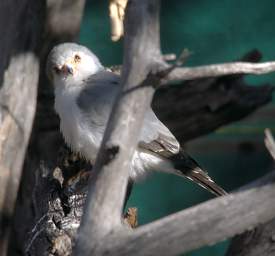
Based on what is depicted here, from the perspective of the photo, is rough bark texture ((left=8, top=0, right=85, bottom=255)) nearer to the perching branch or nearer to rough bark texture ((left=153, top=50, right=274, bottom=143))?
rough bark texture ((left=153, top=50, right=274, bottom=143))

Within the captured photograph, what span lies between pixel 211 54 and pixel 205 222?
9.74 ft

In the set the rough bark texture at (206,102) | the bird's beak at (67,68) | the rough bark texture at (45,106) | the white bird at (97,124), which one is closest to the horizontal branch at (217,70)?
the white bird at (97,124)

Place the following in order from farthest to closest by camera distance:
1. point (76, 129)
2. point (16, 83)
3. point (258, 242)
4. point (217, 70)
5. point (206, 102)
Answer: point (206, 102) → point (16, 83) → point (76, 129) → point (258, 242) → point (217, 70)

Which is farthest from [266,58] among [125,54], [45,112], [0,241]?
[125,54]

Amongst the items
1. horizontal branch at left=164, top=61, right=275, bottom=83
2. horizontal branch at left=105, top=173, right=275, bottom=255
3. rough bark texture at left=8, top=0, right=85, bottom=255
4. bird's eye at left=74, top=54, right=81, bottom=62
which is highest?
horizontal branch at left=164, top=61, right=275, bottom=83

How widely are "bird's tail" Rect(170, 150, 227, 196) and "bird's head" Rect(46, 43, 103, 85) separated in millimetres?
747

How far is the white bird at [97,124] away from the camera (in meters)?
4.22

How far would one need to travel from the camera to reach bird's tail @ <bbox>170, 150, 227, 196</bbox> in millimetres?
4082

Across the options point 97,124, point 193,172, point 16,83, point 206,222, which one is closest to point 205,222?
point 206,222

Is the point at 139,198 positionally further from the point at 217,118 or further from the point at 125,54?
the point at 125,54

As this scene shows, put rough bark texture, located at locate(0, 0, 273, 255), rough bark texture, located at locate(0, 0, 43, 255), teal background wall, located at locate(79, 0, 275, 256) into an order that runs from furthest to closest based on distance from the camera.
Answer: teal background wall, located at locate(79, 0, 275, 256)
rough bark texture, located at locate(0, 0, 43, 255)
rough bark texture, located at locate(0, 0, 273, 255)

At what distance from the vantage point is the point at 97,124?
4.26 m

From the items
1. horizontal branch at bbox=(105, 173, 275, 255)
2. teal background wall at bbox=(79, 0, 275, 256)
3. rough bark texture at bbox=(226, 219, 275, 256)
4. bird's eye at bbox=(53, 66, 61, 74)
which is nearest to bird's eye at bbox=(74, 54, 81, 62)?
bird's eye at bbox=(53, 66, 61, 74)

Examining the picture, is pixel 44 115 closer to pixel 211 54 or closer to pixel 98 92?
pixel 98 92
